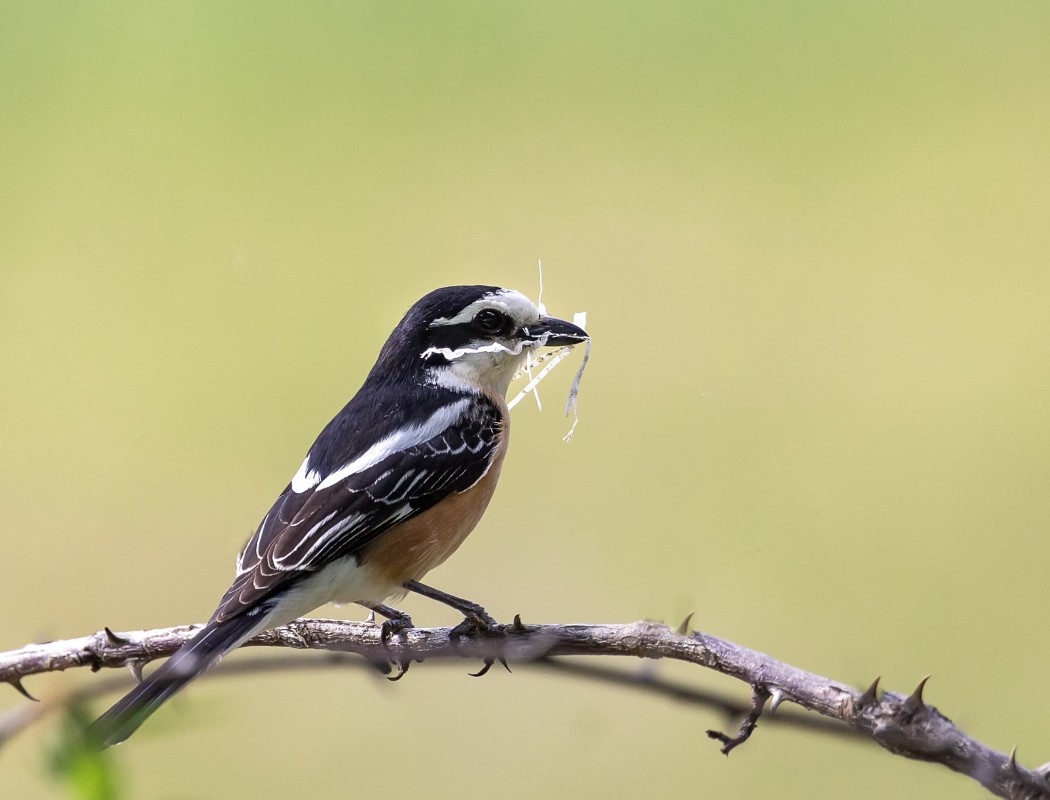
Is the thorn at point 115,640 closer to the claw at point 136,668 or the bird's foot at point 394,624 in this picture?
the claw at point 136,668

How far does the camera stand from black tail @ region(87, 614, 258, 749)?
1146 mm

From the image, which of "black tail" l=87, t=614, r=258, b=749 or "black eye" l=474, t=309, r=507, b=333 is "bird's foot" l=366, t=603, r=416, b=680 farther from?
"black eye" l=474, t=309, r=507, b=333

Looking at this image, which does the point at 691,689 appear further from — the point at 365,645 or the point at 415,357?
the point at 415,357

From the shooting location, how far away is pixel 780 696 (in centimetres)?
111

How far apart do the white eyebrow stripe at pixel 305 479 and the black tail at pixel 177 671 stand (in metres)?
0.41

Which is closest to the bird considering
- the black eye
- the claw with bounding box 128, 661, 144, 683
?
the black eye

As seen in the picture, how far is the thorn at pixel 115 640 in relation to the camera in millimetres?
1610

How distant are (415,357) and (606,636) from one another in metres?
1.34

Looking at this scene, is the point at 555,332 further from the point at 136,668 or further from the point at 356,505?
the point at 136,668

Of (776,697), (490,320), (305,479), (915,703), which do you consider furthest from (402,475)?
(915,703)

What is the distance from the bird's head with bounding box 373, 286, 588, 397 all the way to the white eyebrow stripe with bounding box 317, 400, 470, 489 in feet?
0.33

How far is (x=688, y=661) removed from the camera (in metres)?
1.24

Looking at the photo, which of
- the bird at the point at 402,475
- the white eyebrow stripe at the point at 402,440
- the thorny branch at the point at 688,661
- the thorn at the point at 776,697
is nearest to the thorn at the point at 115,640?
the thorny branch at the point at 688,661

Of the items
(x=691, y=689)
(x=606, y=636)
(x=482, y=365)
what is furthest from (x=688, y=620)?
(x=482, y=365)
